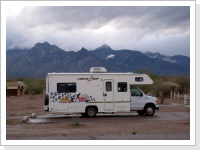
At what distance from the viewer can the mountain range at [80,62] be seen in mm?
93250

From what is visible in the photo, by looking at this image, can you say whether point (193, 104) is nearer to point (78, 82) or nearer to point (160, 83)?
point (78, 82)

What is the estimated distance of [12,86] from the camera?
63.6 metres

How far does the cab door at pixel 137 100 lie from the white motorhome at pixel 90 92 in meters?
0.32

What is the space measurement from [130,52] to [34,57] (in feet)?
134

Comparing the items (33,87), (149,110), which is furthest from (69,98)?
(33,87)

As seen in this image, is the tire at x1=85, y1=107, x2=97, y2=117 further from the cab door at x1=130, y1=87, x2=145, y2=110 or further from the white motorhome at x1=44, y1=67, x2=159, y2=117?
the cab door at x1=130, y1=87, x2=145, y2=110

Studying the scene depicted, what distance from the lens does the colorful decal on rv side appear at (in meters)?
20.6

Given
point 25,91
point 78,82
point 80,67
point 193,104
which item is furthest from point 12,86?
point 193,104

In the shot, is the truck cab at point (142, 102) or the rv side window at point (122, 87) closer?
the rv side window at point (122, 87)

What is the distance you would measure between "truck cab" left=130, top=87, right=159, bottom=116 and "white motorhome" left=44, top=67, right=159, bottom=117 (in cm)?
37

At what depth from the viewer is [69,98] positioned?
2073 centimetres

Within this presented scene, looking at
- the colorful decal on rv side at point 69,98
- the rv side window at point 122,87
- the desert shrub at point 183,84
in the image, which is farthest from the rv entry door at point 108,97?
the desert shrub at point 183,84

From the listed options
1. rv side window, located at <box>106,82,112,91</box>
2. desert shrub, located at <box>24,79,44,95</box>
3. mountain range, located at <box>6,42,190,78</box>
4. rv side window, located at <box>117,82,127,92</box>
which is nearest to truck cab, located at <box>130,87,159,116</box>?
rv side window, located at <box>117,82,127,92</box>

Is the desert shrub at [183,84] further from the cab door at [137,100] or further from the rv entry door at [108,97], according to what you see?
the rv entry door at [108,97]
